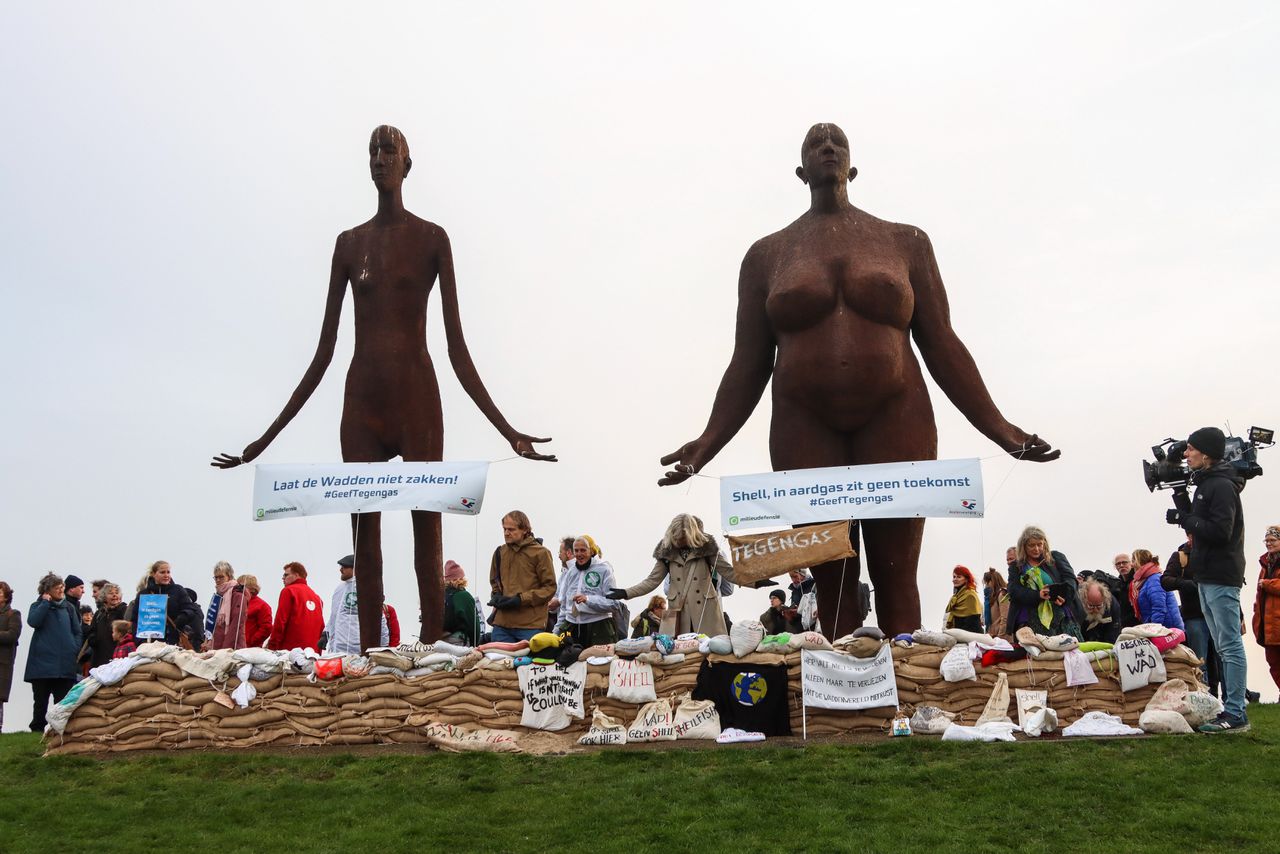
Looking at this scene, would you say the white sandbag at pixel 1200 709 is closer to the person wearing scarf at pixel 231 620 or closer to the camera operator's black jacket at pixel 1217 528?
the camera operator's black jacket at pixel 1217 528

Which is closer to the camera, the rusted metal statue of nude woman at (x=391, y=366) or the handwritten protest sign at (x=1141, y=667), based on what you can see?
the handwritten protest sign at (x=1141, y=667)

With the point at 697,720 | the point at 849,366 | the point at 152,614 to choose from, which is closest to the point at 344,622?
the point at 152,614

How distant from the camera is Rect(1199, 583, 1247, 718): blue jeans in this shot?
8.38 meters

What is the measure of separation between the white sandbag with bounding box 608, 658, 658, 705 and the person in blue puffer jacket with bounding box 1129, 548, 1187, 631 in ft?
14.8

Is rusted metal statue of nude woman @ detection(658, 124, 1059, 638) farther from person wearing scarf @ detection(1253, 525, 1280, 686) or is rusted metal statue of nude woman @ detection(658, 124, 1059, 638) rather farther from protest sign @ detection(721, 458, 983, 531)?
person wearing scarf @ detection(1253, 525, 1280, 686)

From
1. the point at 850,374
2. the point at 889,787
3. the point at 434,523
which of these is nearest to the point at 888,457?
the point at 850,374

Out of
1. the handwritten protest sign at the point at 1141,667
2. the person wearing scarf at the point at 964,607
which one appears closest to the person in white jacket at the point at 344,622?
the person wearing scarf at the point at 964,607

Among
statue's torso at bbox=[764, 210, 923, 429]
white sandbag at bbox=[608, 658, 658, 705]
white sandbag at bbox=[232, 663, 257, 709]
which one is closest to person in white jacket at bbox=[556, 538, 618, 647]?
A: white sandbag at bbox=[608, 658, 658, 705]

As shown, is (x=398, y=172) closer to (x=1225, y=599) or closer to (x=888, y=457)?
(x=888, y=457)

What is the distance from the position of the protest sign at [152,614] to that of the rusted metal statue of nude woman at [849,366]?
15.2 feet

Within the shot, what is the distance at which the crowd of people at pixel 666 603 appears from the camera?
27.8ft

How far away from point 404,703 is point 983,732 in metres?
3.68

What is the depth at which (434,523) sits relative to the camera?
10117 millimetres

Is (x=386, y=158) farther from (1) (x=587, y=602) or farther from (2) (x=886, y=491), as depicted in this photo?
(2) (x=886, y=491)
